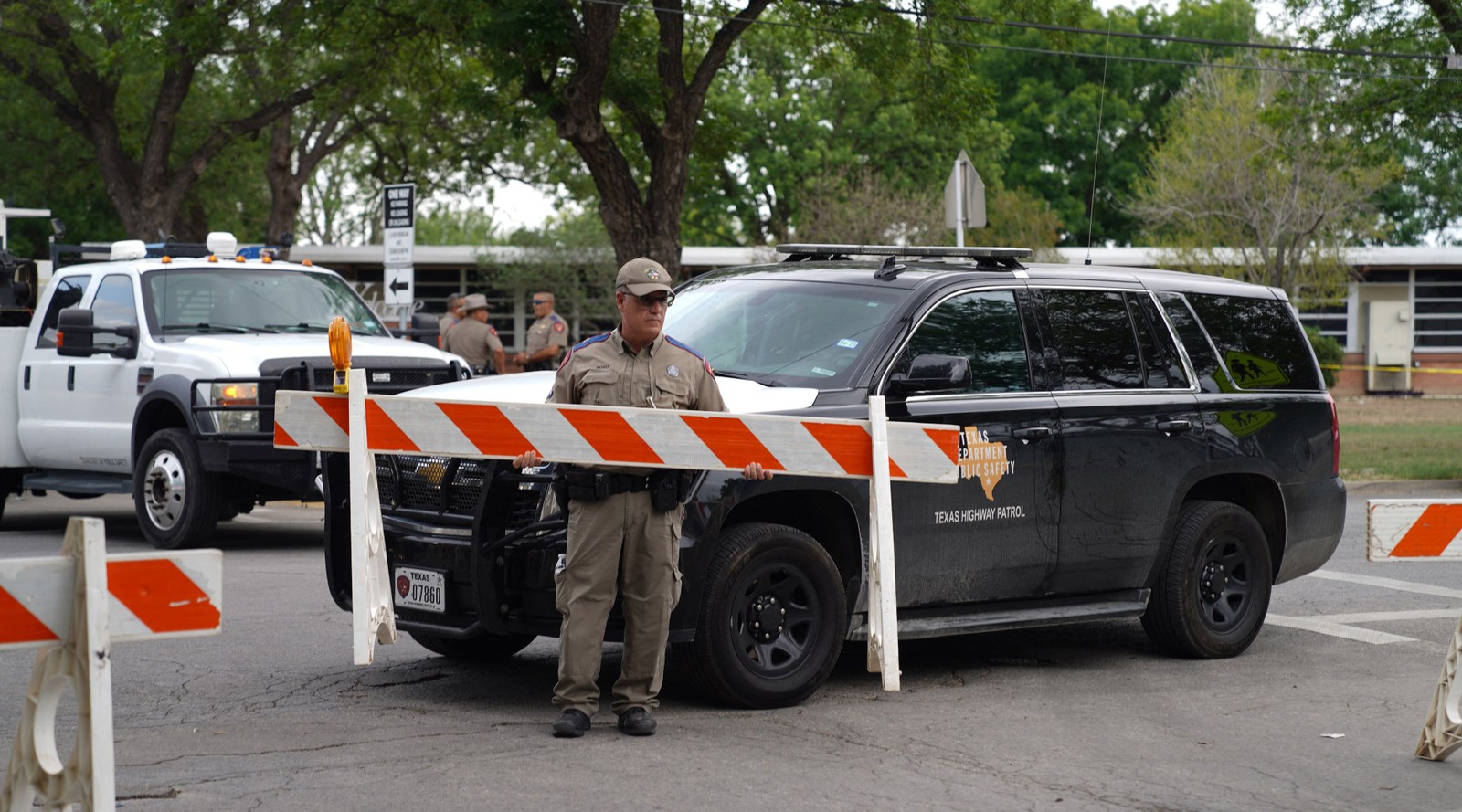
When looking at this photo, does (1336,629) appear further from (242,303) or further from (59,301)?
(59,301)

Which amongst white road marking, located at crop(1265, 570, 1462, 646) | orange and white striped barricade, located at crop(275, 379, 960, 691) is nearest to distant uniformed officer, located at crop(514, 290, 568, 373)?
white road marking, located at crop(1265, 570, 1462, 646)

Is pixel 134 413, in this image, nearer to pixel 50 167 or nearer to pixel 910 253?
pixel 910 253

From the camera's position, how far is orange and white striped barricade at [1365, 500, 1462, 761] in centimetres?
636

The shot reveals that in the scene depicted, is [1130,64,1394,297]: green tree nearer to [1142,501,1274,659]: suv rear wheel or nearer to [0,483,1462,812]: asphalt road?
[1142,501,1274,659]: suv rear wheel

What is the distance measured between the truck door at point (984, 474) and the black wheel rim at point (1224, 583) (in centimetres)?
120

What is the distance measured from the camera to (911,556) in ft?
24.0

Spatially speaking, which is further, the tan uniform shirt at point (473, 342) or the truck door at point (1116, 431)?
the tan uniform shirt at point (473, 342)

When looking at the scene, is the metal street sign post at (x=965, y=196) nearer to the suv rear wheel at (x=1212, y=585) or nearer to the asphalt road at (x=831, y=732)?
the asphalt road at (x=831, y=732)

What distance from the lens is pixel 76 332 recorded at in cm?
1258

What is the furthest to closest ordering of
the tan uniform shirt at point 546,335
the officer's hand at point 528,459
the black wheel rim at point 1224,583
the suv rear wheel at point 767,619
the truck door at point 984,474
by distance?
the tan uniform shirt at point 546,335
the black wheel rim at point 1224,583
the truck door at point 984,474
the suv rear wheel at point 767,619
the officer's hand at point 528,459

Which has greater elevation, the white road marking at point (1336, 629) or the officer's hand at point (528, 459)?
the officer's hand at point (528, 459)

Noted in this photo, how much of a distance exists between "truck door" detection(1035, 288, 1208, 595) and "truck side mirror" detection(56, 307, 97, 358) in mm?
7434

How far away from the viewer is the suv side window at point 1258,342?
8.90 m

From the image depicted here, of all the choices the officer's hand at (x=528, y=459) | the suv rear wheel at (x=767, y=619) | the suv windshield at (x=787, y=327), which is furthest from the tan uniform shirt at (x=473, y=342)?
the officer's hand at (x=528, y=459)
